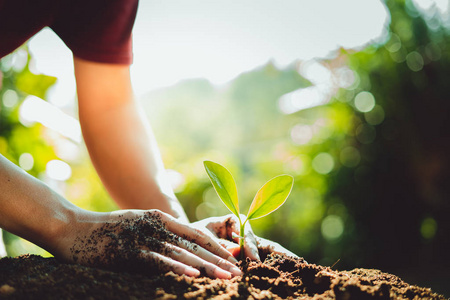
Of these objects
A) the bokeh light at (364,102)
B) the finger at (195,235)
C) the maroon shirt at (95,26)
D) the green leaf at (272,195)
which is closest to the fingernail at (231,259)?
the finger at (195,235)

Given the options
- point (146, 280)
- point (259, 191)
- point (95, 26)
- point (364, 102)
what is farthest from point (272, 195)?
point (364, 102)

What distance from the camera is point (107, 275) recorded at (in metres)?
0.65

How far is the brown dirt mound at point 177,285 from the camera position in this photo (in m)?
0.59

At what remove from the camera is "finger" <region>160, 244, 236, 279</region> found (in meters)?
0.73

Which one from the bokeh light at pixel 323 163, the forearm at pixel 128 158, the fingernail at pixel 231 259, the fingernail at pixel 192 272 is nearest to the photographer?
the fingernail at pixel 192 272

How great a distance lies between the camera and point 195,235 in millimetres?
789

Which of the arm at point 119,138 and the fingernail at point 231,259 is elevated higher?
the arm at point 119,138

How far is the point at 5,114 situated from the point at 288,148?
186 centimetres

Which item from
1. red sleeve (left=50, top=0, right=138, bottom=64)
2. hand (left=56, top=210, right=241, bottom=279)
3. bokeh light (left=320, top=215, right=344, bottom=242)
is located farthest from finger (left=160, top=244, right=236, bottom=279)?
bokeh light (left=320, top=215, right=344, bottom=242)

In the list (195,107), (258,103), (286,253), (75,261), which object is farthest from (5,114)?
(195,107)

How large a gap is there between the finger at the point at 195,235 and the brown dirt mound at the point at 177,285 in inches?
2.6

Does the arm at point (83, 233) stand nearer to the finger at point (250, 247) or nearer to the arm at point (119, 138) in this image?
the finger at point (250, 247)

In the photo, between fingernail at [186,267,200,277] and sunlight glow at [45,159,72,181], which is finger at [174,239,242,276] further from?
sunlight glow at [45,159,72,181]

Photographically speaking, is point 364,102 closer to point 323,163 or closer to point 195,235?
point 323,163
